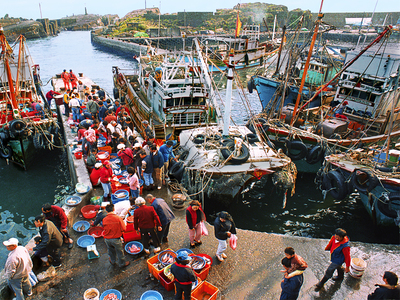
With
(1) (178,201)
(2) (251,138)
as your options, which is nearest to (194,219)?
(1) (178,201)

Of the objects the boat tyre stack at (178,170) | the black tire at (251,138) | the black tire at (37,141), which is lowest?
the black tire at (37,141)

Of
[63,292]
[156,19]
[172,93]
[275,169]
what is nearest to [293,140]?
[275,169]

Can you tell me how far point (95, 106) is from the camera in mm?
13656

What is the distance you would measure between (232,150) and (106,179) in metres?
4.30

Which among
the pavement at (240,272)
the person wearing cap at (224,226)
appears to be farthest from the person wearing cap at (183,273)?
the person wearing cap at (224,226)

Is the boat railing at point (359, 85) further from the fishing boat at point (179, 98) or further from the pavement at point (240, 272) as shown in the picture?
the pavement at point (240, 272)

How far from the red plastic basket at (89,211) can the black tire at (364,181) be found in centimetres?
859

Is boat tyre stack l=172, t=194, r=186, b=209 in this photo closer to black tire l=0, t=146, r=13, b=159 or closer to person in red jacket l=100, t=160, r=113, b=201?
person in red jacket l=100, t=160, r=113, b=201

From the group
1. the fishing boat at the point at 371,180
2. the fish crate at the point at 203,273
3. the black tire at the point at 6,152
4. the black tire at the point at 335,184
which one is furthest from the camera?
the black tire at the point at 6,152

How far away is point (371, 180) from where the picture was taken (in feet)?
29.0

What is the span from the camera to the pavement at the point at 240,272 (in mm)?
5770

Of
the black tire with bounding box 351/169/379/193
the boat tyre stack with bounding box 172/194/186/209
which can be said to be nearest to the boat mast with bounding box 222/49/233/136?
the boat tyre stack with bounding box 172/194/186/209

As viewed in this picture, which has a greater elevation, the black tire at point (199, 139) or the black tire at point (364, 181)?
the black tire at point (199, 139)

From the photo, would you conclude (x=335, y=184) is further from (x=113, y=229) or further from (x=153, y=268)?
(x=113, y=229)
